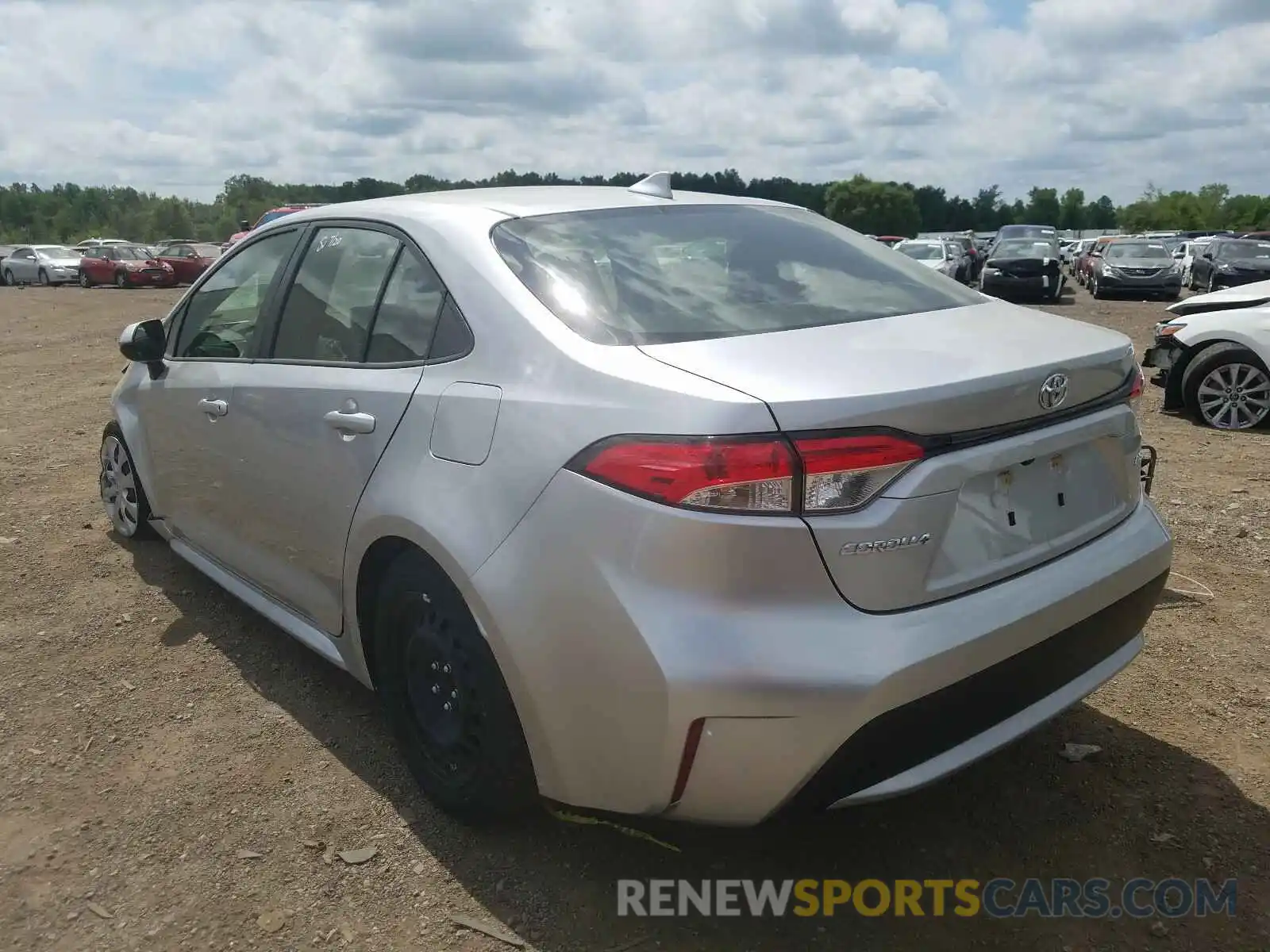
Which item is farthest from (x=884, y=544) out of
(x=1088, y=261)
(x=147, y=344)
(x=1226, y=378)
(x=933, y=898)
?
(x=1088, y=261)

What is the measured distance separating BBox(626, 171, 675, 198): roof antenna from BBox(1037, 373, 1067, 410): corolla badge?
4.90ft

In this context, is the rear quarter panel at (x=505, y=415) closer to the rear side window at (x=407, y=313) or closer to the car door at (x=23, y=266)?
the rear side window at (x=407, y=313)

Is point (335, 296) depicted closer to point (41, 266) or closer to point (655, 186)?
point (655, 186)

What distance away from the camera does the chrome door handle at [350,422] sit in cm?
285

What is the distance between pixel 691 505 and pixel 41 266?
124ft

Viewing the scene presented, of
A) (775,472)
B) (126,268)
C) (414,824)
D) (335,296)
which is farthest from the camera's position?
(126,268)

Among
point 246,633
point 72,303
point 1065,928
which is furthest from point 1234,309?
point 72,303

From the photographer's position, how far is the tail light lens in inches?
79.4

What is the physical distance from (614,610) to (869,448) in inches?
24.4

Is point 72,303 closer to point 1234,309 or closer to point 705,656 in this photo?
point 1234,309

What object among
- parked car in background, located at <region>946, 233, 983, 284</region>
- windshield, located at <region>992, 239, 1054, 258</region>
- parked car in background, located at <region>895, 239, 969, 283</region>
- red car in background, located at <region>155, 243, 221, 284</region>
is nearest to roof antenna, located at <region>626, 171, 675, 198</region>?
parked car in background, located at <region>895, 239, 969, 283</region>

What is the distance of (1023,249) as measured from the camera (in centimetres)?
2367

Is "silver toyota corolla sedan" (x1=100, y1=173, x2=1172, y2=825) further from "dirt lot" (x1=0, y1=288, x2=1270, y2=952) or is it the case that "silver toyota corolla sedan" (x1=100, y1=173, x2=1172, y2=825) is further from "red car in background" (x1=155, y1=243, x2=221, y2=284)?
"red car in background" (x1=155, y1=243, x2=221, y2=284)

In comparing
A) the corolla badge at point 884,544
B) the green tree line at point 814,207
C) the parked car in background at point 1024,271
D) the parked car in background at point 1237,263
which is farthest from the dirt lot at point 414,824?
the green tree line at point 814,207
